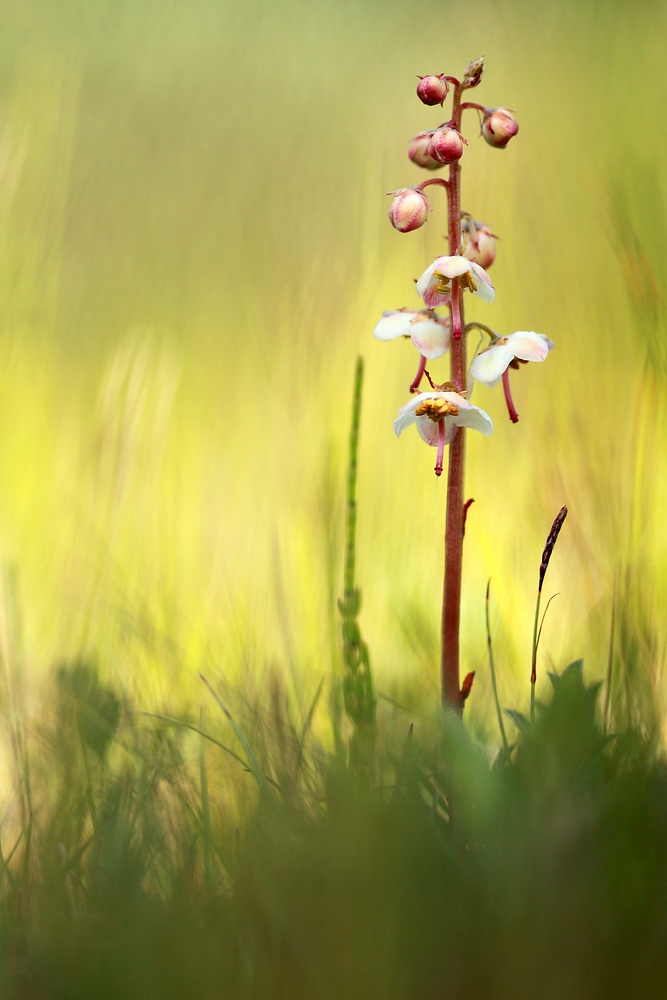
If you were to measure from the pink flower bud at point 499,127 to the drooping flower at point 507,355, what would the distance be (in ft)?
0.77

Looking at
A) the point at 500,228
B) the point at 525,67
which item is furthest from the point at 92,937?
the point at 525,67

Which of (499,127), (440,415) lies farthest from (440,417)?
(499,127)

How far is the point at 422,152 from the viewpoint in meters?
0.98

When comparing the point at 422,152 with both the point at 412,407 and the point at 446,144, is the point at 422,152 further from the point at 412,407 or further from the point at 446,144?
the point at 412,407

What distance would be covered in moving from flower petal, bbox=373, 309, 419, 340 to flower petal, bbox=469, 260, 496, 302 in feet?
0.28

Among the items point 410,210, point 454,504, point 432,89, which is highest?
point 432,89

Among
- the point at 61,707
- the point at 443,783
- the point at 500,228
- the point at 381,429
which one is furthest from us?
the point at 500,228

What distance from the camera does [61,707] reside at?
926 millimetres

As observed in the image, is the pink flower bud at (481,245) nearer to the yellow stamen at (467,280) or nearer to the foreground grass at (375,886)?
the yellow stamen at (467,280)

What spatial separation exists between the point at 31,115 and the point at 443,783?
1.36 meters

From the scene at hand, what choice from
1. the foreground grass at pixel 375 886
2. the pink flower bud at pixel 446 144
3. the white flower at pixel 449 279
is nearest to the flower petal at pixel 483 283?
the white flower at pixel 449 279

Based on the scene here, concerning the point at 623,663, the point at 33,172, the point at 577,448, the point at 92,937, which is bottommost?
the point at 92,937

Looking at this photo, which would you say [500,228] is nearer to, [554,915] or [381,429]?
[381,429]

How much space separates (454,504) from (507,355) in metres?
0.19
